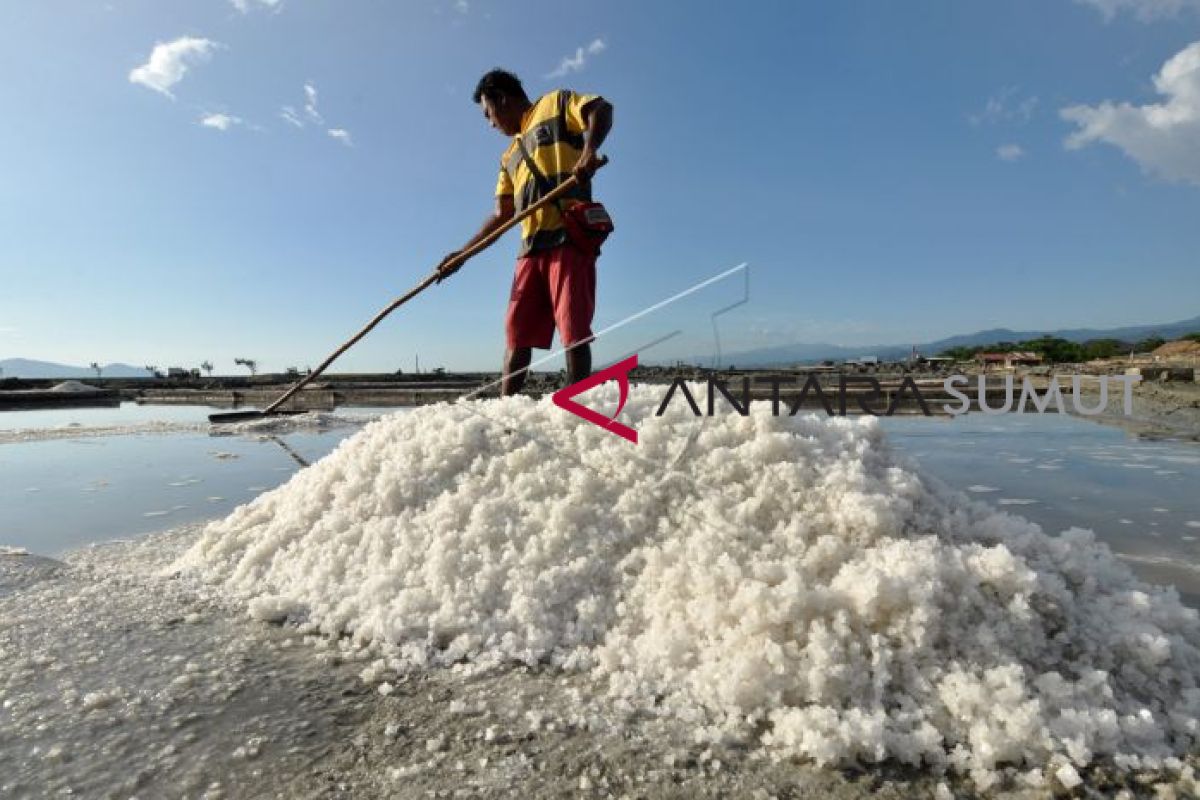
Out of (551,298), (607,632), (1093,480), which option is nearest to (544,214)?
(551,298)

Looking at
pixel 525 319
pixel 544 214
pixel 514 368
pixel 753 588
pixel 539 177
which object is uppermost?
pixel 539 177

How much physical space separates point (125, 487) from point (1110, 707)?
4.86 metres

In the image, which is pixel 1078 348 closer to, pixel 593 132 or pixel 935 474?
pixel 935 474

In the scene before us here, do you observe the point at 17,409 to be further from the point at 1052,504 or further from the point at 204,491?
the point at 1052,504

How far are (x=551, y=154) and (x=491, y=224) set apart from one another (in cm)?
52

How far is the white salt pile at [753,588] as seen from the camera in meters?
1.08

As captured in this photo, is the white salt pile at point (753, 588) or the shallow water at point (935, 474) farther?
the shallow water at point (935, 474)

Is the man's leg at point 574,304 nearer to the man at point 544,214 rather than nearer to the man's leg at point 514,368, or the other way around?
the man at point 544,214

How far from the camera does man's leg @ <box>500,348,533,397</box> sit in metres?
2.81

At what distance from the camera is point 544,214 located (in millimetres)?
2627

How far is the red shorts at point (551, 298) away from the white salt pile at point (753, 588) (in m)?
0.56

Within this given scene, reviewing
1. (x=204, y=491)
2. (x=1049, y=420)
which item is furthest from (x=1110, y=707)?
(x=1049, y=420)

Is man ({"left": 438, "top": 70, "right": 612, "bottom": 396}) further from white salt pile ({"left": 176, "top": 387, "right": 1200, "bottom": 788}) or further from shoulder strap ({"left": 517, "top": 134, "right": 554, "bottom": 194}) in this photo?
white salt pile ({"left": 176, "top": 387, "right": 1200, "bottom": 788})

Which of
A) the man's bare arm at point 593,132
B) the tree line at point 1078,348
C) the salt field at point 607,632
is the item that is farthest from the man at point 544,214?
the tree line at point 1078,348
